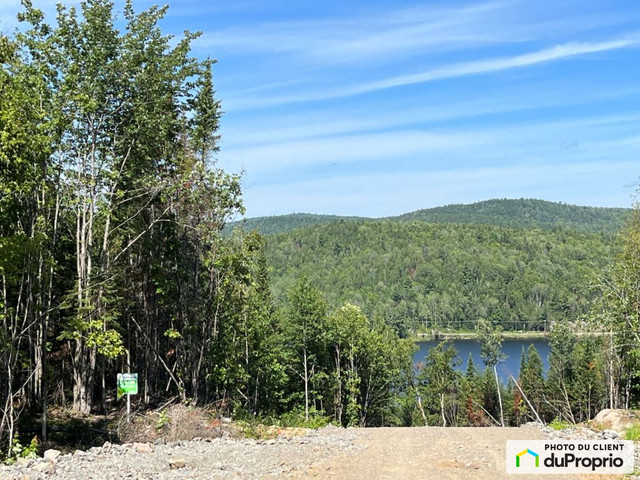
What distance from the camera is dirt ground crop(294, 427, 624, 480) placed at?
31.8 ft

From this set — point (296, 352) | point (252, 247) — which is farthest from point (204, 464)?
point (296, 352)

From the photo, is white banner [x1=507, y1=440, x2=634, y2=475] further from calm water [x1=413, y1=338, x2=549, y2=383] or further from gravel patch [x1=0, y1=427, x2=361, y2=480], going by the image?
calm water [x1=413, y1=338, x2=549, y2=383]

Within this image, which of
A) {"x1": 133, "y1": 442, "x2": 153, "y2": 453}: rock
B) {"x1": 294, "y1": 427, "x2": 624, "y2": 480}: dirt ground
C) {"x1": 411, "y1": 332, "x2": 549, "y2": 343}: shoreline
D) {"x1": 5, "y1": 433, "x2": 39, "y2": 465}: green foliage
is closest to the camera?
{"x1": 294, "y1": 427, "x2": 624, "y2": 480}: dirt ground

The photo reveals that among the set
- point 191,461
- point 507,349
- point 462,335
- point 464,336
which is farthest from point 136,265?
point 462,335

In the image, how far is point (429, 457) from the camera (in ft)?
36.1

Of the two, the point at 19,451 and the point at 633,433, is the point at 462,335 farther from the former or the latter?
the point at 19,451

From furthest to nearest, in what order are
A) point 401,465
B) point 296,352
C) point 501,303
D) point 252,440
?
point 501,303
point 296,352
point 252,440
point 401,465

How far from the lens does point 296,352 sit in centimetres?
3662

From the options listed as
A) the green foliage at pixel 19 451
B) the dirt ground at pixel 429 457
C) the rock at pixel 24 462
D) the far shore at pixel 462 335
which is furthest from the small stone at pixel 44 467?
the far shore at pixel 462 335

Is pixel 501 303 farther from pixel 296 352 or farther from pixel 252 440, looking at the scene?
pixel 252 440

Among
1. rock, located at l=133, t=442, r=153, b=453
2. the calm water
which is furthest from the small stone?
the calm water

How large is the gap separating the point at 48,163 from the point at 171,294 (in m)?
8.15

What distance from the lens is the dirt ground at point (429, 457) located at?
382 inches

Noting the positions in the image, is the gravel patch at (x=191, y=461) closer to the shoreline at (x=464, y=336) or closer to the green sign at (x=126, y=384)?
the green sign at (x=126, y=384)
